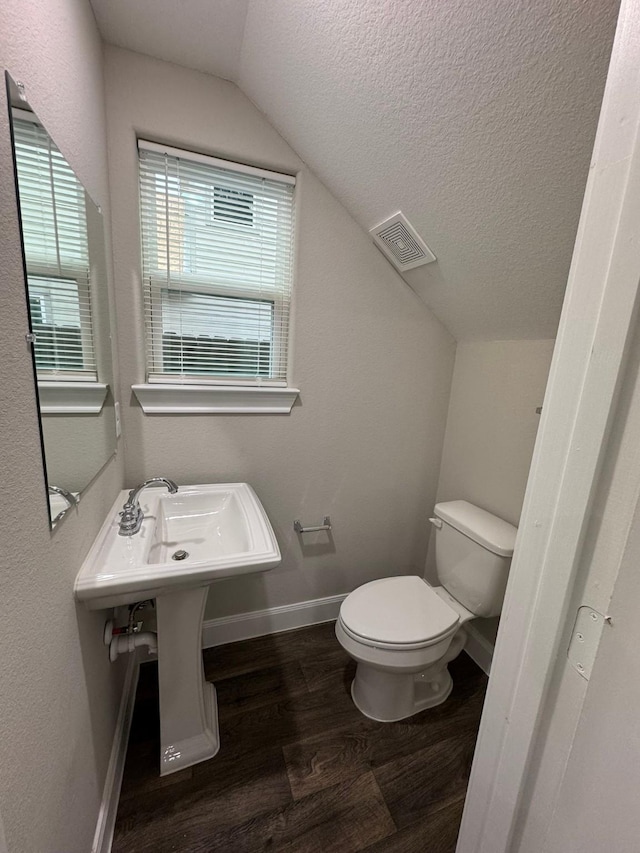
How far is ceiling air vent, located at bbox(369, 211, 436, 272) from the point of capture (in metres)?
1.28

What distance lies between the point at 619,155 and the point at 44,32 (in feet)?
3.48

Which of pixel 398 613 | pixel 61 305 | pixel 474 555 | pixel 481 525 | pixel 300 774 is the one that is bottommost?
pixel 300 774

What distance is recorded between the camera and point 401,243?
1.35 meters

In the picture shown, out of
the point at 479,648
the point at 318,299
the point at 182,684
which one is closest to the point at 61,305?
the point at 318,299

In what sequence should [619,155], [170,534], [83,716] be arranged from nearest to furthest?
[619,155], [83,716], [170,534]

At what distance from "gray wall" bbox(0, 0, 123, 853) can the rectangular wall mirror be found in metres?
0.04

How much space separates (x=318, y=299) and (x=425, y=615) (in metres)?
1.38

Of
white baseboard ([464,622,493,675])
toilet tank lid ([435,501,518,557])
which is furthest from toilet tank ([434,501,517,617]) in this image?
white baseboard ([464,622,493,675])

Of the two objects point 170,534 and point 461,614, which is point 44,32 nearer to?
point 170,534

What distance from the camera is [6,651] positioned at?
1.68ft

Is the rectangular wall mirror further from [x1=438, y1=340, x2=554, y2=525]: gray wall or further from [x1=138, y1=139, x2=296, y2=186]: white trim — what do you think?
[x1=438, y1=340, x2=554, y2=525]: gray wall

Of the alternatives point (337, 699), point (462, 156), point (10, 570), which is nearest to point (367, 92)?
point (462, 156)

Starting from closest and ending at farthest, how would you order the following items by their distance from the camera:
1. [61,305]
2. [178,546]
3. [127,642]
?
[61,305] < [127,642] < [178,546]

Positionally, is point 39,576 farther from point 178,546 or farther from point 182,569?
point 178,546
